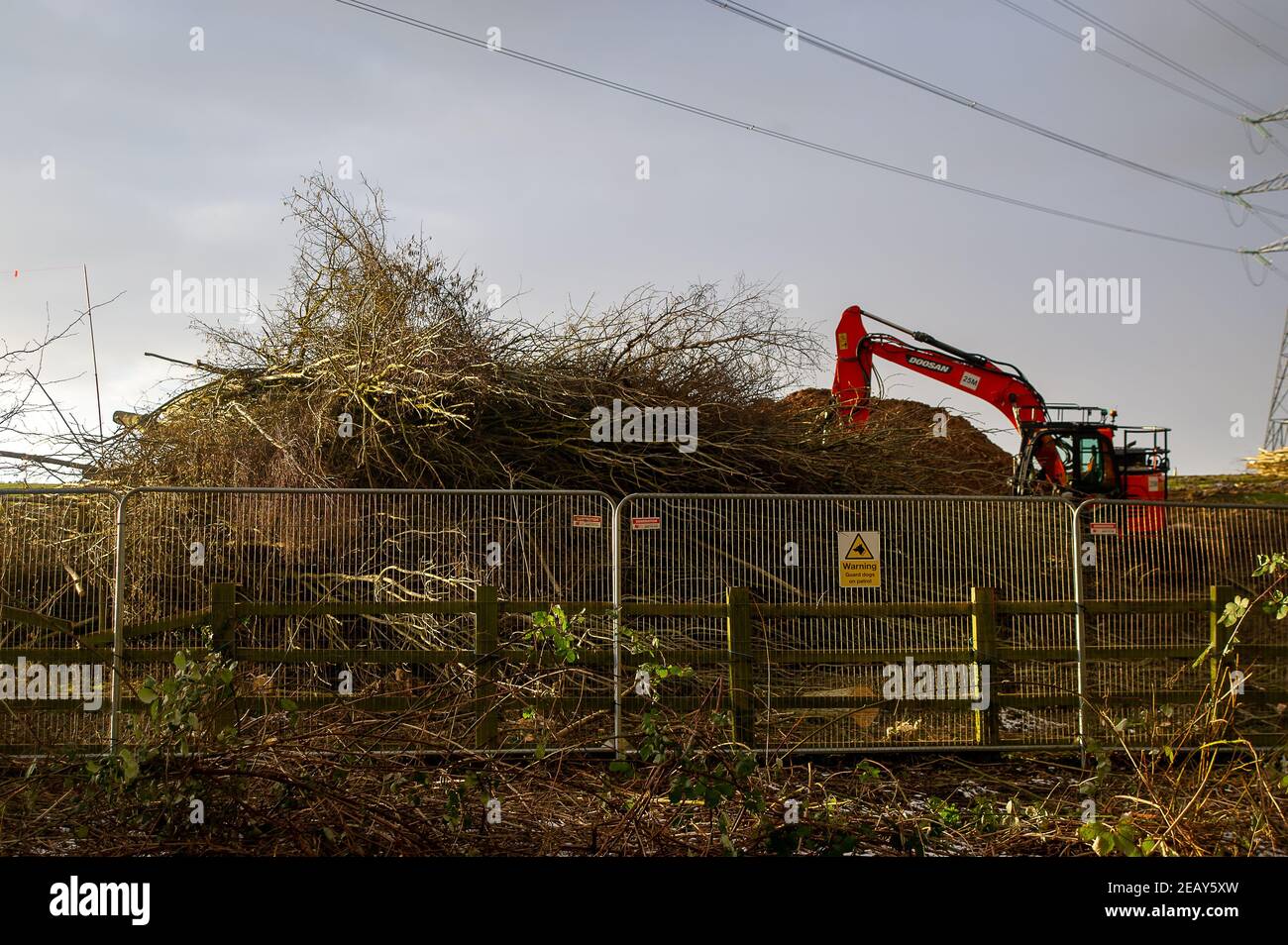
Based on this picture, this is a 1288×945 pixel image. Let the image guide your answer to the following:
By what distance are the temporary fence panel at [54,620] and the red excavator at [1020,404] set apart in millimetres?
10971

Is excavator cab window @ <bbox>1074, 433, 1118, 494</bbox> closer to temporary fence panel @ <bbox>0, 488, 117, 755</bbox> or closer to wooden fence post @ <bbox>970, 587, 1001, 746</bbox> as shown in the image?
wooden fence post @ <bbox>970, 587, 1001, 746</bbox>

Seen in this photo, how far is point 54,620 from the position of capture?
312 inches

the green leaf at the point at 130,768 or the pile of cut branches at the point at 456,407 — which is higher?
the pile of cut branches at the point at 456,407

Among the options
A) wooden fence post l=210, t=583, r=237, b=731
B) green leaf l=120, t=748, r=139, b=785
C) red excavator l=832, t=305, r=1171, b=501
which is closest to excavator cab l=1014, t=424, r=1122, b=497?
red excavator l=832, t=305, r=1171, b=501

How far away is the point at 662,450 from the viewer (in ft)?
38.0

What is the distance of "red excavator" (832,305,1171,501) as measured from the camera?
16797mm

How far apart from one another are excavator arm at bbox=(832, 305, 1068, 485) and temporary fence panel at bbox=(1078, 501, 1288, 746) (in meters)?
7.44

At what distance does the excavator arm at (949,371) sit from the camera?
17156 mm

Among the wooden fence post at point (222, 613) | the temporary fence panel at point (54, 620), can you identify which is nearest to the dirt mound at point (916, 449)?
the wooden fence post at point (222, 613)

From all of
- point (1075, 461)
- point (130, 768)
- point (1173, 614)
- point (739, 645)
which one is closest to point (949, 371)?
point (1075, 461)

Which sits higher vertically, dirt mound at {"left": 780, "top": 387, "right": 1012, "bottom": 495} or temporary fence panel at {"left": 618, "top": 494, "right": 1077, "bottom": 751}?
dirt mound at {"left": 780, "top": 387, "right": 1012, "bottom": 495}

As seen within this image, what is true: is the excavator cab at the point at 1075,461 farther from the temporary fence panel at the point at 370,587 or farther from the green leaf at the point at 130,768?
the green leaf at the point at 130,768

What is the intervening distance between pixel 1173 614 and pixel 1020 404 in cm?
920
